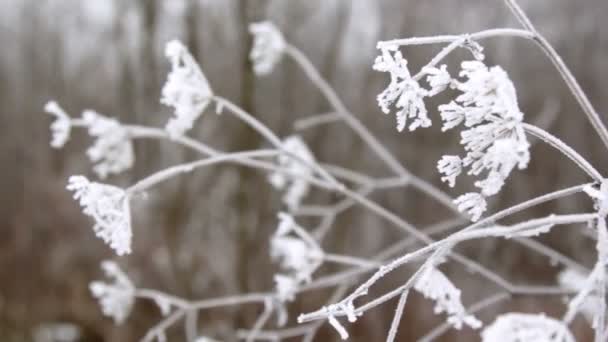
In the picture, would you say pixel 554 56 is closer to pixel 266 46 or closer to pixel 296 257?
pixel 296 257

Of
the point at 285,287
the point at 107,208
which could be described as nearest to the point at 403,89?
the point at 107,208

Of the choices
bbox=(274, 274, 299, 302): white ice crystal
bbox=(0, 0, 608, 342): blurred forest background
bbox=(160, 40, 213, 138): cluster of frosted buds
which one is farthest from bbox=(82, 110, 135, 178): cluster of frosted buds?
bbox=(0, 0, 608, 342): blurred forest background

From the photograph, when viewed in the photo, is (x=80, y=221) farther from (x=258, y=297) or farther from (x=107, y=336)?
(x=258, y=297)

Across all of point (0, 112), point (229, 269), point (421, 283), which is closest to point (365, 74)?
point (229, 269)

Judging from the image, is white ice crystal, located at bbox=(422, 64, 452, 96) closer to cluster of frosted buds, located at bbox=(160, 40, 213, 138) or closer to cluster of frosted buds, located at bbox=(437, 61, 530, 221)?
cluster of frosted buds, located at bbox=(437, 61, 530, 221)

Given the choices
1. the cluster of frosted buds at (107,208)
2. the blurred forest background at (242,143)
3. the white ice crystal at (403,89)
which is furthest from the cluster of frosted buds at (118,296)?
the blurred forest background at (242,143)
